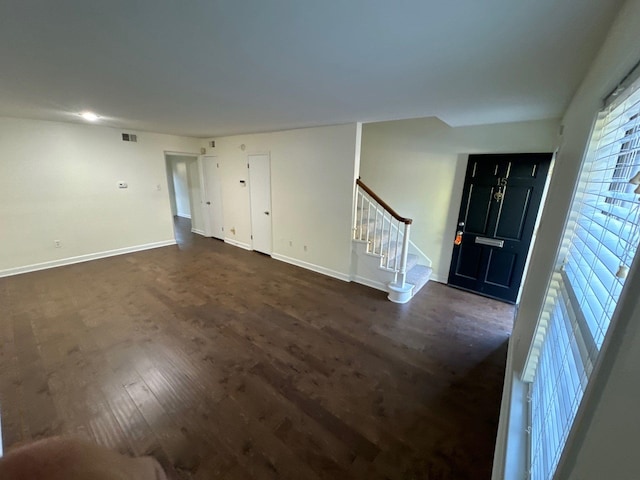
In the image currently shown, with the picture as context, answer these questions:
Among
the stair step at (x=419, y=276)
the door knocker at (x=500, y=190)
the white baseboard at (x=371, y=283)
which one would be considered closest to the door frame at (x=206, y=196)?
the white baseboard at (x=371, y=283)

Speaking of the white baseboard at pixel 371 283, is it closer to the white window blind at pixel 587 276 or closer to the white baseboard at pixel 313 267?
the white baseboard at pixel 313 267

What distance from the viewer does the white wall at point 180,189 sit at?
7.94m

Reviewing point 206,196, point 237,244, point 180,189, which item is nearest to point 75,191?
point 206,196

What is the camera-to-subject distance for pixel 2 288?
3.50 metres

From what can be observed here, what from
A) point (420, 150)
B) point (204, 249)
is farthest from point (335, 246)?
point (204, 249)

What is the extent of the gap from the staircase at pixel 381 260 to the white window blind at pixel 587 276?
6.58 feet

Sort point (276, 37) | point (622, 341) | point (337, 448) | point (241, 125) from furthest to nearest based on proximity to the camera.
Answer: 1. point (241, 125)
2. point (337, 448)
3. point (276, 37)
4. point (622, 341)

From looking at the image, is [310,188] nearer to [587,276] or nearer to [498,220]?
[498,220]

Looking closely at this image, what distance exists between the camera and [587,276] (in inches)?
40.6

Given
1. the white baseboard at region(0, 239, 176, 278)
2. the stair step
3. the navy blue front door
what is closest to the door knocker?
the navy blue front door

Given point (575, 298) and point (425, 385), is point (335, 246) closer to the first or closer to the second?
point (425, 385)

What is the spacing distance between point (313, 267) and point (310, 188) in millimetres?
1369

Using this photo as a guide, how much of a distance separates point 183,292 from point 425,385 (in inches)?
124

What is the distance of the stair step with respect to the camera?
377cm
